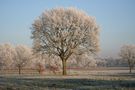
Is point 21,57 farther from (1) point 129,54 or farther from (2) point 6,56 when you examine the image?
(1) point 129,54

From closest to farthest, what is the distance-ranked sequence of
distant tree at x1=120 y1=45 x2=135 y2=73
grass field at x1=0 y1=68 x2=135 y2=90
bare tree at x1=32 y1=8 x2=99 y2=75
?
grass field at x1=0 y1=68 x2=135 y2=90
bare tree at x1=32 y1=8 x2=99 y2=75
distant tree at x1=120 y1=45 x2=135 y2=73

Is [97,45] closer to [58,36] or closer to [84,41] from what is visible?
[84,41]

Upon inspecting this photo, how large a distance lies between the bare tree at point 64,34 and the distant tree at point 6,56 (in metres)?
46.7

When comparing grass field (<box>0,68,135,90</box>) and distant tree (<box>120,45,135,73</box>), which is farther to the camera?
distant tree (<box>120,45,135,73</box>)

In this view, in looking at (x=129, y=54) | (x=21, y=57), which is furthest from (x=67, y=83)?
(x=129, y=54)

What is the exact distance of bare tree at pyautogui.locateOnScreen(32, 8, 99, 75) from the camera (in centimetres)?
6431

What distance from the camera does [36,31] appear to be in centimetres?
6550

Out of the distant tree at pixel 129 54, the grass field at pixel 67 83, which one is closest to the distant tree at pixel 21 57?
the distant tree at pixel 129 54

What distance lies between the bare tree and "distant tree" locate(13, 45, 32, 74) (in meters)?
33.6

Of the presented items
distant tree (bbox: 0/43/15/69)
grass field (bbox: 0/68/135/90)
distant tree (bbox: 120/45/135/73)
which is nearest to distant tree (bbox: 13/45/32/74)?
distant tree (bbox: 0/43/15/69)

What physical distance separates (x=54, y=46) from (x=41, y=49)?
280cm

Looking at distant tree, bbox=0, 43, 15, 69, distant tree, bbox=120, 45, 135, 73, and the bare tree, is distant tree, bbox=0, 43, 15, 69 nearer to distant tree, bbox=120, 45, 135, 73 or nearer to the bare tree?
distant tree, bbox=120, 45, 135, 73

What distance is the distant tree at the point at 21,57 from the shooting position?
101438 millimetres

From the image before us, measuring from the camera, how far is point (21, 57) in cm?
10894
